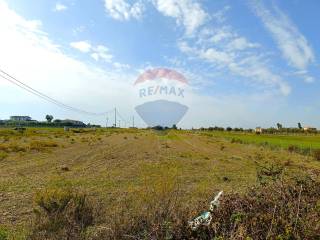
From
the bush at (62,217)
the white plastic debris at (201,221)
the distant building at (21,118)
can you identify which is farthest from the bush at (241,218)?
the distant building at (21,118)

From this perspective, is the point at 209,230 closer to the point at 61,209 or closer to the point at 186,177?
the point at 61,209

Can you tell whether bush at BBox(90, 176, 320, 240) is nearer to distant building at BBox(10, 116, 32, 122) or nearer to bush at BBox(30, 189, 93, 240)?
bush at BBox(30, 189, 93, 240)

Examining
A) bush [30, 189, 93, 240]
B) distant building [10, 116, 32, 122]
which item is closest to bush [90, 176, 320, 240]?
bush [30, 189, 93, 240]

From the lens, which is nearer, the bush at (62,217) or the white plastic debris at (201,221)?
the white plastic debris at (201,221)

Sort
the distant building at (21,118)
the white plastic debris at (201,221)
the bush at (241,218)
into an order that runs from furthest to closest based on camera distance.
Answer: the distant building at (21,118) < the white plastic debris at (201,221) < the bush at (241,218)

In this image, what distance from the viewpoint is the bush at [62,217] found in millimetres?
5465

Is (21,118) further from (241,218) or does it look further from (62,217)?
(241,218)

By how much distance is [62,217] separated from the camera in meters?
6.25

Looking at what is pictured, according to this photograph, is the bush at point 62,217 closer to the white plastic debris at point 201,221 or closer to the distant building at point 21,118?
the white plastic debris at point 201,221

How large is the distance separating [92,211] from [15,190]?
6.25 m

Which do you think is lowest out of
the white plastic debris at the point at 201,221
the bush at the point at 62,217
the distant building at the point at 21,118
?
the bush at the point at 62,217

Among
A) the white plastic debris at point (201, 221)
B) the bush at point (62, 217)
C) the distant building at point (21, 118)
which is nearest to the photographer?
the white plastic debris at point (201, 221)

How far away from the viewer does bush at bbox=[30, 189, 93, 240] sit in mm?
5465

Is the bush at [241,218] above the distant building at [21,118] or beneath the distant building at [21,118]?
beneath
